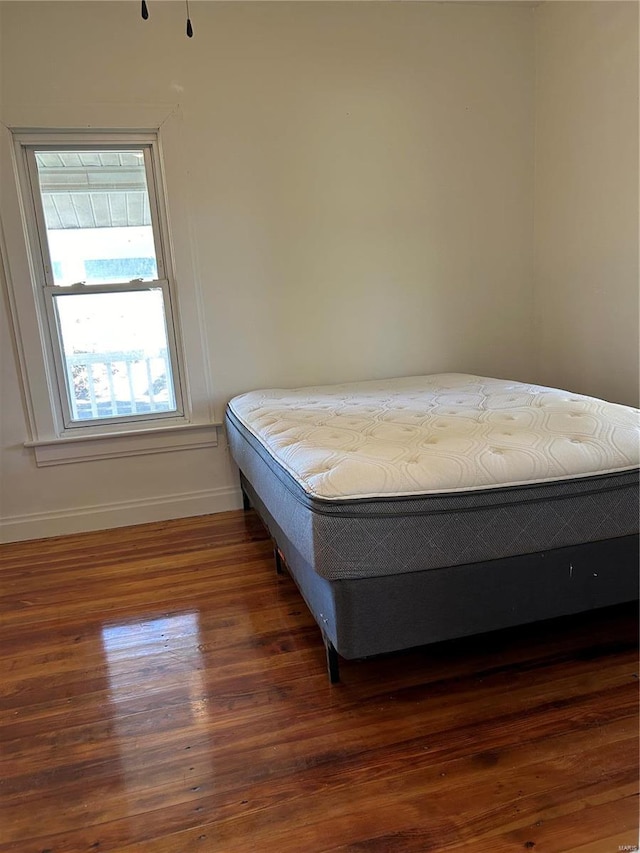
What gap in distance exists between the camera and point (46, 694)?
5.39 ft

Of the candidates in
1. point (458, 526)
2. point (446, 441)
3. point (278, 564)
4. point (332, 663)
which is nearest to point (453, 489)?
point (458, 526)

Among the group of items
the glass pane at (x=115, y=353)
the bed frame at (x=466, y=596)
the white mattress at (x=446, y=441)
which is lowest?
the bed frame at (x=466, y=596)

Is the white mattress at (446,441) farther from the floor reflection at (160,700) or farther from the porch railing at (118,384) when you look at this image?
the porch railing at (118,384)

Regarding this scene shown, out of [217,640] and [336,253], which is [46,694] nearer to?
[217,640]

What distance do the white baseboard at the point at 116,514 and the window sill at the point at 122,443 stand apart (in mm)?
262

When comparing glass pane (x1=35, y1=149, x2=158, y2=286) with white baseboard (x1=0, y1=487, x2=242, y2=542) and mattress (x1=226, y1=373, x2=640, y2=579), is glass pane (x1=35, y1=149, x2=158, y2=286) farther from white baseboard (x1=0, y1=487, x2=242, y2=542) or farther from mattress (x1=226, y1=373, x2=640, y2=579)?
mattress (x1=226, y1=373, x2=640, y2=579)

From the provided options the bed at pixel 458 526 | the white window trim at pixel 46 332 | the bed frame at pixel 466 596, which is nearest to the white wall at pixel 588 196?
the bed at pixel 458 526

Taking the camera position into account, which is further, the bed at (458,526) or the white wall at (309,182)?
the white wall at (309,182)

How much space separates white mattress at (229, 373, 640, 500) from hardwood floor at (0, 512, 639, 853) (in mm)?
593

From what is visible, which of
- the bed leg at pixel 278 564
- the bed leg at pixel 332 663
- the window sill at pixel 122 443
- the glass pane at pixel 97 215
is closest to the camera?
the bed leg at pixel 332 663

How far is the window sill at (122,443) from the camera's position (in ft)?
9.25

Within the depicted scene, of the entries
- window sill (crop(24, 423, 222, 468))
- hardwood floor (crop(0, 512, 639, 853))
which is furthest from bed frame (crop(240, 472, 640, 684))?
window sill (crop(24, 423, 222, 468))

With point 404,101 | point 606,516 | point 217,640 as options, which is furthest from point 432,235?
point 217,640

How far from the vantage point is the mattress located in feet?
4.45
